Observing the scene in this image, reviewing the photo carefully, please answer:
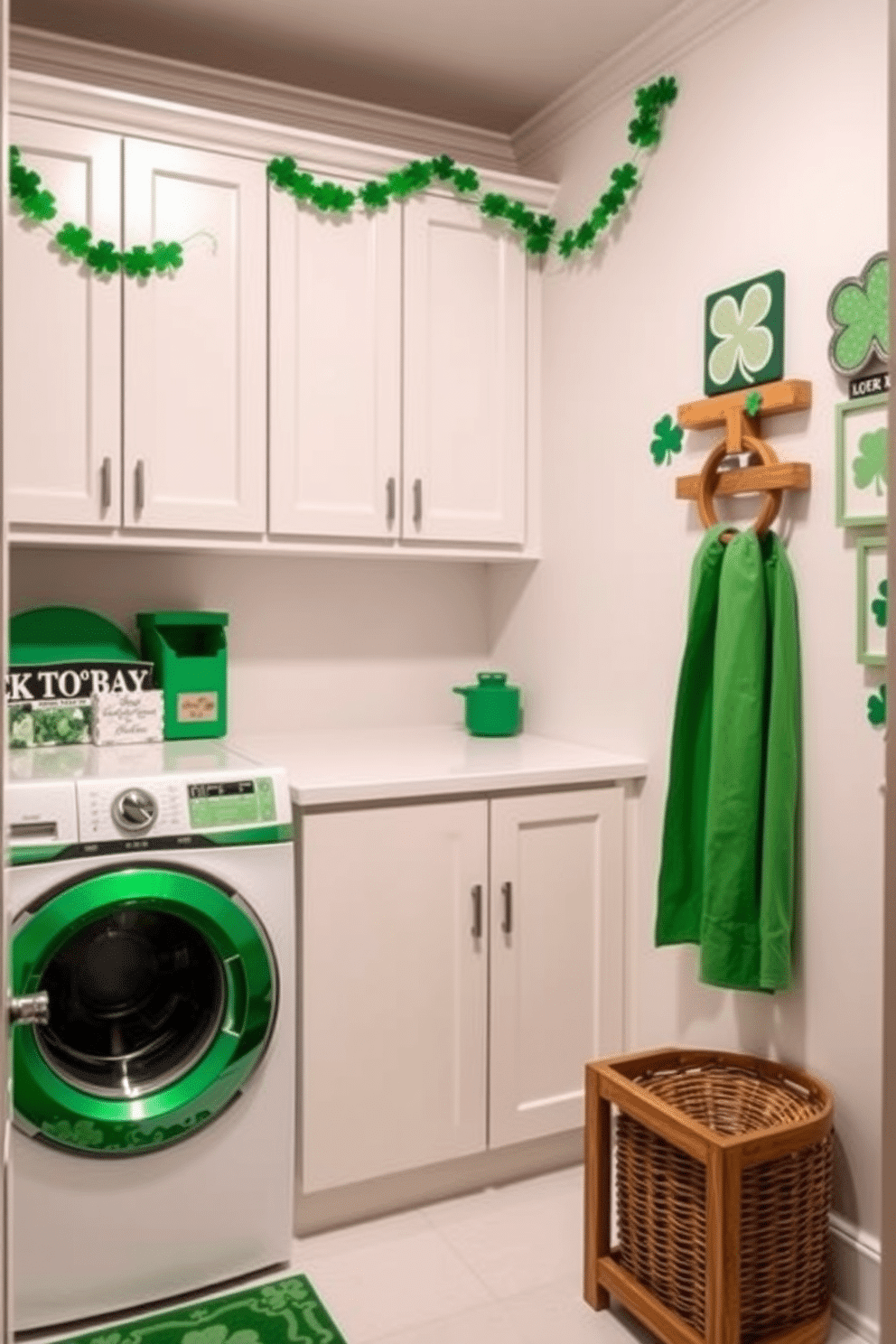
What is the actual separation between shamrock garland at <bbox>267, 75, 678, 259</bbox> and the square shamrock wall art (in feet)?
1.60

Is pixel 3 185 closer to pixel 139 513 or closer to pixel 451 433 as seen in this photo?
pixel 139 513

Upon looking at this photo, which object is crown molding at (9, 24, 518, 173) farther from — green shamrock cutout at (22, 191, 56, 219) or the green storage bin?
the green storage bin

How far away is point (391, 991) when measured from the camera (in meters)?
2.37

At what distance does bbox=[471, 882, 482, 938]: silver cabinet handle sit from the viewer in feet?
8.03

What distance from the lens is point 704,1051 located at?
227cm

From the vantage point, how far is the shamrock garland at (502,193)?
255 centimetres

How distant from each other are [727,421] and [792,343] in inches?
7.7

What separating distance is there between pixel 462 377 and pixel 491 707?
34.7 inches

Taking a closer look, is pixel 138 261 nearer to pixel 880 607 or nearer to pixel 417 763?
pixel 417 763

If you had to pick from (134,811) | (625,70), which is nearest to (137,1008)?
(134,811)

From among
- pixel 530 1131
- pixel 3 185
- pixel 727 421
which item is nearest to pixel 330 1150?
pixel 530 1131

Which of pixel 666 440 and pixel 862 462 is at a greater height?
pixel 666 440

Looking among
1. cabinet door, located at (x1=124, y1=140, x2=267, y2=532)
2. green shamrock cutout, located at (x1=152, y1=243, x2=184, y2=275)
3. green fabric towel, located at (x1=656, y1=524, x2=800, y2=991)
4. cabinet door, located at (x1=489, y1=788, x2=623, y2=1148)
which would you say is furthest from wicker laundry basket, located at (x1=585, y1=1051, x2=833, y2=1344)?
green shamrock cutout, located at (x1=152, y1=243, x2=184, y2=275)

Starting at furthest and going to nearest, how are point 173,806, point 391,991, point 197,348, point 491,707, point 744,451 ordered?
point 491,707 < point 197,348 < point 391,991 < point 744,451 < point 173,806
